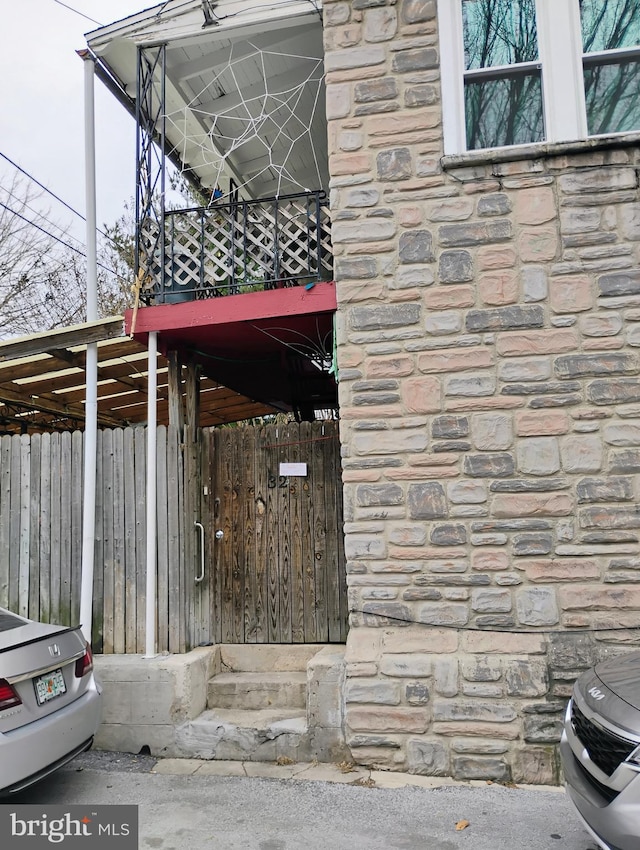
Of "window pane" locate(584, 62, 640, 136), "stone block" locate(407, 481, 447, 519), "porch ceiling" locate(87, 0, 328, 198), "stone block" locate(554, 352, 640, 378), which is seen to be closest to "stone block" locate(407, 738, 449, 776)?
"stone block" locate(407, 481, 447, 519)

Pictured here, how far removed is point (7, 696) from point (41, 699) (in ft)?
0.90

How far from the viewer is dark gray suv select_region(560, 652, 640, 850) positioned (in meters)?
2.70

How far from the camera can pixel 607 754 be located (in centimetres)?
292

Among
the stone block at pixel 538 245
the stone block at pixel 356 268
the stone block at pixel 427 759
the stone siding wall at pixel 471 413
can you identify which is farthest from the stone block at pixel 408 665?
the stone block at pixel 538 245

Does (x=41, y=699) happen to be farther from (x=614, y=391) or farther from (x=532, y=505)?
(x=614, y=391)

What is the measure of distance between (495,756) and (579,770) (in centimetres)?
151

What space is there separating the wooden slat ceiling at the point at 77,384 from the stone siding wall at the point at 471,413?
238 cm

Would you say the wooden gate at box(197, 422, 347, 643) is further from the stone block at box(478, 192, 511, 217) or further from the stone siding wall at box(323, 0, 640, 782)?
the stone block at box(478, 192, 511, 217)

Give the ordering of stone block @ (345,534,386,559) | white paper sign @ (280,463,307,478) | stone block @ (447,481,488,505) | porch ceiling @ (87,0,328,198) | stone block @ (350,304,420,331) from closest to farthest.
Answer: stone block @ (447,481,488,505)
stone block @ (345,534,386,559)
stone block @ (350,304,420,331)
porch ceiling @ (87,0,328,198)
white paper sign @ (280,463,307,478)

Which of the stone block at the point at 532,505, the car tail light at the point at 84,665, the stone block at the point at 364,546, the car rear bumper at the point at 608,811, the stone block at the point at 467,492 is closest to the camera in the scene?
the car rear bumper at the point at 608,811

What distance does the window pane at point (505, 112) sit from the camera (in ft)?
16.8

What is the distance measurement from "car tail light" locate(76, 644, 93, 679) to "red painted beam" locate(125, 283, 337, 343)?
8.64 feet

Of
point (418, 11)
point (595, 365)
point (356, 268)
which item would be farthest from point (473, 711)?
point (418, 11)

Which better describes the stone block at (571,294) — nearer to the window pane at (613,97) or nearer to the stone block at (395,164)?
the window pane at (613,97)
